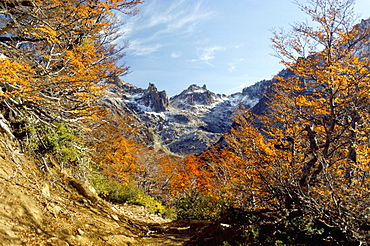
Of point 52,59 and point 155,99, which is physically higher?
point 155,99

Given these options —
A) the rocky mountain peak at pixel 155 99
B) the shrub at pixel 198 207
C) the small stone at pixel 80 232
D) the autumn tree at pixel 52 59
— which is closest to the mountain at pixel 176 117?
the rocky mountain peak at pixel 155 99

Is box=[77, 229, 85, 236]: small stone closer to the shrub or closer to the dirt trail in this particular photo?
the dirt trail

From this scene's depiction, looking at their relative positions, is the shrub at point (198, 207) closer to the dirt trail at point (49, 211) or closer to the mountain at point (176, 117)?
the dirt trail at point (49, 211)

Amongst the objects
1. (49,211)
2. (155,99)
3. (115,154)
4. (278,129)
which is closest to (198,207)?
(278,129)

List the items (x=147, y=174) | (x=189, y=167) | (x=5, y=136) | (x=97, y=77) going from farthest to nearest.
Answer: (x=189, y=167)
(x=147, y=174)
(x=97, y=77)
(x=5, y=136)

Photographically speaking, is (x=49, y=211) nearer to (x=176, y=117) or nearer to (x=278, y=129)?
(x=278, y=129)

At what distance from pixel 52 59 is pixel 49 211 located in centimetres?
386

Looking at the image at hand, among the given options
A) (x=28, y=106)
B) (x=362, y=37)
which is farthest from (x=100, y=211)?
(x=362, y=37)

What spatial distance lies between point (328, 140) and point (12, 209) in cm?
761

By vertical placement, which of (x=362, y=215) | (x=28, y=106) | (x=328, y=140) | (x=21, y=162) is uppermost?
(x=28, y=106)

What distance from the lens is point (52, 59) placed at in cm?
541

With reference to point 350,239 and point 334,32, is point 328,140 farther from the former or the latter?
point 334,32

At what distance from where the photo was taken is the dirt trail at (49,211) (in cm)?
355

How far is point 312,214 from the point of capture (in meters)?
4.28
